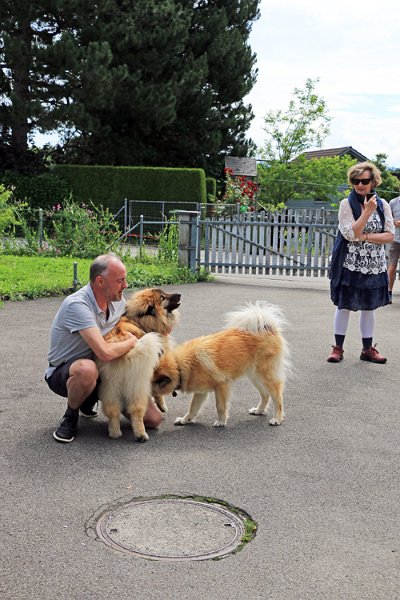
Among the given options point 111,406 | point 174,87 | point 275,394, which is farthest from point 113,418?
point 174,87

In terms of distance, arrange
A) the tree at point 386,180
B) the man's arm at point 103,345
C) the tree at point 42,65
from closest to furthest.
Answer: the man's arm at point 103,345
the tree at point 42,65
the tree at point 386,180

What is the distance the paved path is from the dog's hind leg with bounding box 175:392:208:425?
87 millimetres

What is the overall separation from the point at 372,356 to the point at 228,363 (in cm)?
290

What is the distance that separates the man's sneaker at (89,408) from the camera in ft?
17.2

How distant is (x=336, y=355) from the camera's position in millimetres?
7586

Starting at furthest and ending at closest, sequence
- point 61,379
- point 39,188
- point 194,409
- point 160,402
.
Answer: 1. point 39,188
2. point 160,402
3. point 194,409
4. point 61,379

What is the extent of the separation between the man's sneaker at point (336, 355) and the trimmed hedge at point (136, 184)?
2130 centimetres

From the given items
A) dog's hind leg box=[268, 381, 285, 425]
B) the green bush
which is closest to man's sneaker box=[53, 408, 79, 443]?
dog's hind leg box=[268, 381, 285, 425]

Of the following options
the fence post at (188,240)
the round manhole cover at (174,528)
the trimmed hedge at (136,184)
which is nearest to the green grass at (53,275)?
the fence post at (188,240)

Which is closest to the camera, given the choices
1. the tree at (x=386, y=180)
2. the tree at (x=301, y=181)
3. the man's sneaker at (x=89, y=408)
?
the man's sneaker at (x=89, y=408)

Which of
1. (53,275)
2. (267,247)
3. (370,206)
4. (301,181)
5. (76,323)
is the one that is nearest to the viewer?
(76,323)

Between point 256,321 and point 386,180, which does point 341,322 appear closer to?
point 256,321

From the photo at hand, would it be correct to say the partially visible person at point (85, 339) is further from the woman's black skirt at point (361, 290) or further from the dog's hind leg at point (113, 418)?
the woman's black skirt at point (361, 290)

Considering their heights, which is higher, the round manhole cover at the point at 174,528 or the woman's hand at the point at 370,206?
the woman's hand at the point at 370,206
